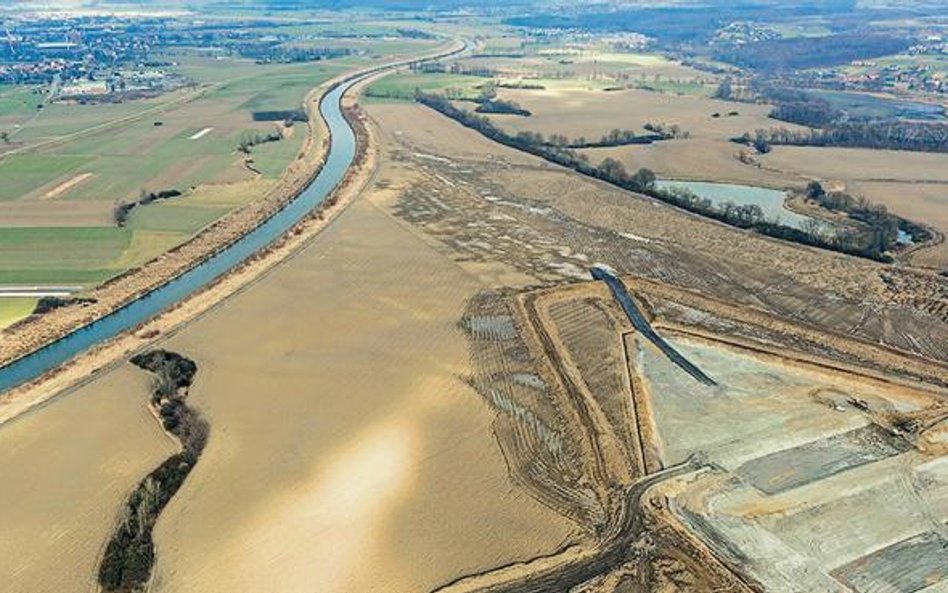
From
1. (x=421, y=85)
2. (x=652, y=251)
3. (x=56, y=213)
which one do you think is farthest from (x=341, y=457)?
(x=421, y=85)

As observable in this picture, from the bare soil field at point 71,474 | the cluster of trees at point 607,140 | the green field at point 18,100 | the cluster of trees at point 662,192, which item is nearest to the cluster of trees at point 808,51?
the cluster of trees at point 607,140

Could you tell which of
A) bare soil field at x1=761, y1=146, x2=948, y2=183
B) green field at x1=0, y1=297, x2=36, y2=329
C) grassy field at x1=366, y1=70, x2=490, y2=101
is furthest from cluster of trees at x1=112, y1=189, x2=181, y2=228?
bare soil field at x1=761, y1=146, x2=948, y2=183

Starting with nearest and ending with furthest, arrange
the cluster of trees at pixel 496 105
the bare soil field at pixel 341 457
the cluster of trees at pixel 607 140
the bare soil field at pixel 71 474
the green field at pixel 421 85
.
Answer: the bare soil field at pixel 71 474
the bare soil field at pixel 341 457
the cluster of trees at pixel 607 140
the cluster of trees at pixel 496 105
the green field at pixel 421 85

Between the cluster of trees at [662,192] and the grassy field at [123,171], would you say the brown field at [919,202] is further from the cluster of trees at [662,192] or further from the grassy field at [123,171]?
the grassy field at [123,171]

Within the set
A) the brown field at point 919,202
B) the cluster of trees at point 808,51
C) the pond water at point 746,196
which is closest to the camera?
the brown field at point 919,202

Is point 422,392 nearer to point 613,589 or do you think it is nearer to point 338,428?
point 338,428

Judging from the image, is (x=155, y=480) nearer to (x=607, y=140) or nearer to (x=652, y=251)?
(x=652, y=251)
